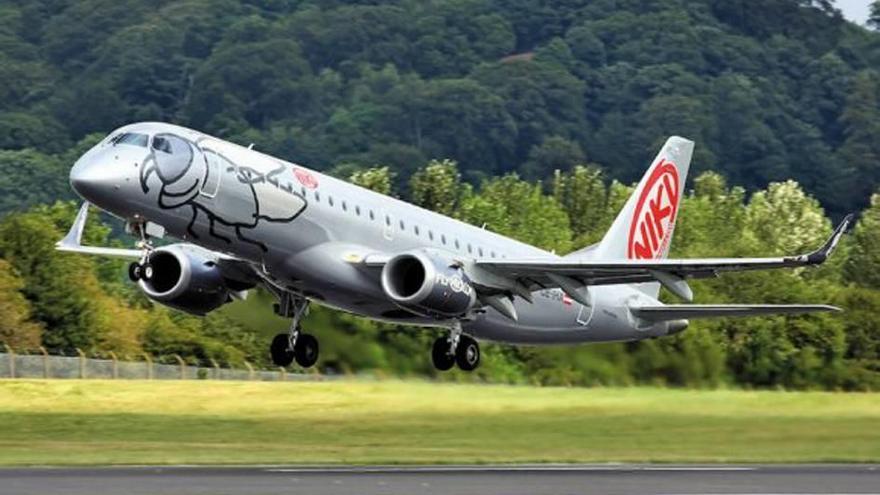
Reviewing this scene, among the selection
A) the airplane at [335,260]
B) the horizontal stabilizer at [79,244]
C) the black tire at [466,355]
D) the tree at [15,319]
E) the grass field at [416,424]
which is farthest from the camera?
the tree at [15,319]

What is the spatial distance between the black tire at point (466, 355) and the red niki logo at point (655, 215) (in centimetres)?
784

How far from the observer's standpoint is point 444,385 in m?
53.5

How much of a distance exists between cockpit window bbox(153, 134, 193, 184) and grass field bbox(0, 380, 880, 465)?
5.66 metres

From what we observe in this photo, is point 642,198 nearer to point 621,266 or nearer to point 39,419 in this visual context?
point 621,266

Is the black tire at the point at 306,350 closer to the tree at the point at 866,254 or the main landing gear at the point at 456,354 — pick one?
the main landing gear at the point at 456,354

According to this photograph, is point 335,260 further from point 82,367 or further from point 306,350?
point 82,367

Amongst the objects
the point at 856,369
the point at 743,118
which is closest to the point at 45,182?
the point at 743,118

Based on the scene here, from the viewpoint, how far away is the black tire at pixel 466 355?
4966cm

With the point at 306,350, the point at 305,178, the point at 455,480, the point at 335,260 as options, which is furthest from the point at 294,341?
the point at 455,480

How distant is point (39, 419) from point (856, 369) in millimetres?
22943

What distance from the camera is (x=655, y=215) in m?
57.9

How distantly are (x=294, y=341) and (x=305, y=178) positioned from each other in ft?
17.6

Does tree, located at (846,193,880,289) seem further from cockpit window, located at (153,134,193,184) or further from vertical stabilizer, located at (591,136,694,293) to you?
cockpit window, located at (153,134,193,184)

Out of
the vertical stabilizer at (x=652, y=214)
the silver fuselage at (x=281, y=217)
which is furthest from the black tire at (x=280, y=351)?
the vertical stabilizer at (x=652, y=214)
